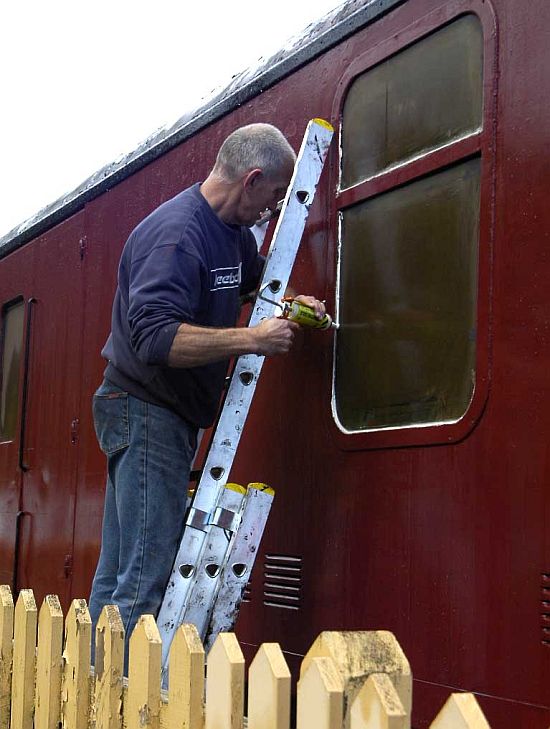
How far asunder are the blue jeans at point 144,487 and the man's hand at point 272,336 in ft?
1.25

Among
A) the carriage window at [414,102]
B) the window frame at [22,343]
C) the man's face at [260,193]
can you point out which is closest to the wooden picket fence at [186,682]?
the man's face at [260,193]

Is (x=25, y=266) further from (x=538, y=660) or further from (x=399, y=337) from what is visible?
(x=538, y=660)

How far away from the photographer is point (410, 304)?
2725mm

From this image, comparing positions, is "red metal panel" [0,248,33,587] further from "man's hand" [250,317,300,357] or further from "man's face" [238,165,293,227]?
"man's hand" [250,317,300,357]

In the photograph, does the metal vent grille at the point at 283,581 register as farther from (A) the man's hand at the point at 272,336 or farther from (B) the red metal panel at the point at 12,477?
(B) the red metal panel at the point at 12,477

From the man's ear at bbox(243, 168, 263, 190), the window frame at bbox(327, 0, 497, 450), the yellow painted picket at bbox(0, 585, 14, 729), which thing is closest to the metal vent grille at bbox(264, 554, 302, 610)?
the window frame at bbox(327, 0, 497, 450)

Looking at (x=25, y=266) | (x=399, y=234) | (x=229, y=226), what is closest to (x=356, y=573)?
(x=399, y=234)

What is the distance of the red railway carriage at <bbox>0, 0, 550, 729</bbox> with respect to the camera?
2340mm

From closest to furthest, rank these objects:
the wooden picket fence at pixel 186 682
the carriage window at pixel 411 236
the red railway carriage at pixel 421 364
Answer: the wooden picket fence at pixel 186 682, the red railway carriage at pixel 421 364, the carriage window at pixel 411 236

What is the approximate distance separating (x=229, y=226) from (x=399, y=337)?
71cm

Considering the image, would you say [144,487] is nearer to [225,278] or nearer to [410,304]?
[225,278]

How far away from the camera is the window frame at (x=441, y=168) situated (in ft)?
8.11

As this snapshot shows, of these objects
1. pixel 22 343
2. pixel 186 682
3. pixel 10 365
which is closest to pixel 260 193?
pixel 186 682

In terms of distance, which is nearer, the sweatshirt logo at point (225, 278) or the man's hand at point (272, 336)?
the man's hand at point (272, 336)
